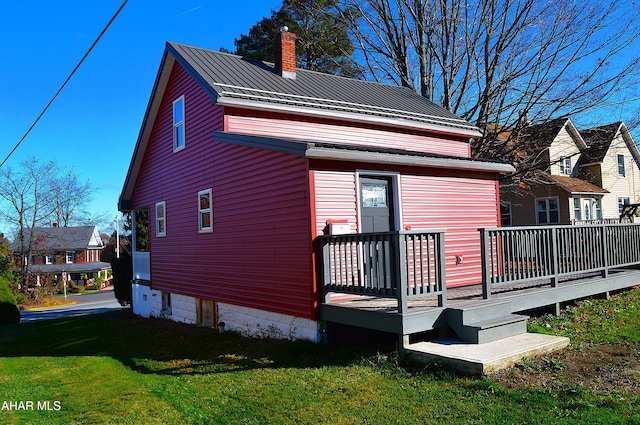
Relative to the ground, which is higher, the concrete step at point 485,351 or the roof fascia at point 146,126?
the roof fascia at point 146,126

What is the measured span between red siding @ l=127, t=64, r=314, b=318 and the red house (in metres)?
0.03

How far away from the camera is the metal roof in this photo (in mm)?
10570

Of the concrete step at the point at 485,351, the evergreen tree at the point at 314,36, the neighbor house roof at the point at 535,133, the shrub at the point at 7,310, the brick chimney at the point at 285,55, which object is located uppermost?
the evergreen tree at the point at 314,36

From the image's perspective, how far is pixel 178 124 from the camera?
43.5 ft

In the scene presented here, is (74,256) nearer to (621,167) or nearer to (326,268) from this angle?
(621,167)

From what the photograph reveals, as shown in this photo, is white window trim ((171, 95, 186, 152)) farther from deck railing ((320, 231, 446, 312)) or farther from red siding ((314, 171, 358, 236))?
deck railing ((320, 231, 446, 312))

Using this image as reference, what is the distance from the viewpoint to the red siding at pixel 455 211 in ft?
31.8

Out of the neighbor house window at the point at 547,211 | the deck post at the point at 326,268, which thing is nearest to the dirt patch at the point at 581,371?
the deck post at the point at 326,268

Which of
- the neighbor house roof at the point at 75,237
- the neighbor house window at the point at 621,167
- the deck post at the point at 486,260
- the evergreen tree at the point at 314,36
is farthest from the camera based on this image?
the neighbor house roof at the point at 75,237

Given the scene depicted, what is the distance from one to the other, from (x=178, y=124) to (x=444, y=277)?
9276 mm

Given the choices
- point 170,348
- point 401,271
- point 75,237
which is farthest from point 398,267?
point 75,237

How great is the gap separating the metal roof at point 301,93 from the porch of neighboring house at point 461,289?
4281mm

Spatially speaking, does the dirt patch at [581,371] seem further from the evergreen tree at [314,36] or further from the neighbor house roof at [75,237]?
the neighbor house roof at [75,237]

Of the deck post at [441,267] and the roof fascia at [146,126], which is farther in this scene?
the roof fascia at [146,126]
